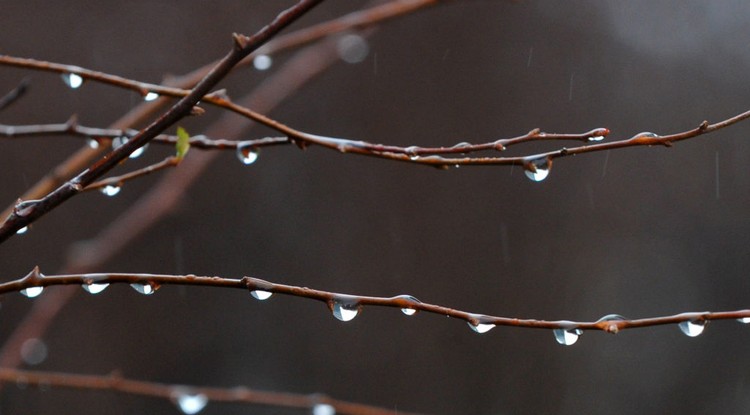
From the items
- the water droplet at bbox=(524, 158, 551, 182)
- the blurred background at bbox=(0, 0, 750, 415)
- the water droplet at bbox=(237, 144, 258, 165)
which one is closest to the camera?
the water droplet at bbox=(524, 158, 551, 182)

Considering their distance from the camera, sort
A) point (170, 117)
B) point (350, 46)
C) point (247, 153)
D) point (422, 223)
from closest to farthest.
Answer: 1. point (170, 117)
2. point (247, 153)
3. point (350, 46)
4. point (422, 223)

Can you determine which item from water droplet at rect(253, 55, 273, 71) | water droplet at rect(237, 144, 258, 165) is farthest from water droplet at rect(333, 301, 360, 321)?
water droplet at rect(253, 55, 273, 71)

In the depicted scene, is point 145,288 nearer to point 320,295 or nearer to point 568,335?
point 320,295

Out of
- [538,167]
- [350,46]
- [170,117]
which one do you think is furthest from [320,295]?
[350,46]

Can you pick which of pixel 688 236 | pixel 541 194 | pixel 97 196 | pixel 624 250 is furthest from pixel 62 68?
pixel 688 236

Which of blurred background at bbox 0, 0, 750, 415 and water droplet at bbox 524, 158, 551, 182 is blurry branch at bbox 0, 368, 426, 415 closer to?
water droplet at bbox 524, 158, 551, 182

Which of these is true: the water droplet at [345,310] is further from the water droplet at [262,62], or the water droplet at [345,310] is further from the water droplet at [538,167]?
the water droplet at [262,62]
